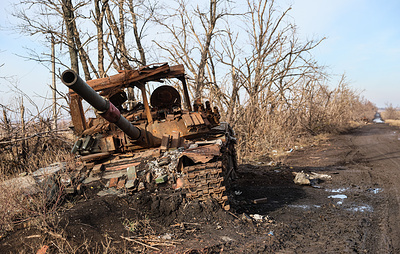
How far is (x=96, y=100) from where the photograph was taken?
4.96 meters

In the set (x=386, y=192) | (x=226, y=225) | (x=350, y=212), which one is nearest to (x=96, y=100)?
(x=226, y=225)

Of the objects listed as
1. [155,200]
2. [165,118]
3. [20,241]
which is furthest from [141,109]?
[20,241]

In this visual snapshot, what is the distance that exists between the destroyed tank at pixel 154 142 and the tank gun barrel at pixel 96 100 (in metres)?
0.02

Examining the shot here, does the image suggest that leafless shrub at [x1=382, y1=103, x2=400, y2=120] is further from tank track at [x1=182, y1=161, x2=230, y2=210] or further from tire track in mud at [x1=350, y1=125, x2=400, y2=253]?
tank track at [x1=182, y1=161, x2=230, y2=210]

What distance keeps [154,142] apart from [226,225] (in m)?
2.55

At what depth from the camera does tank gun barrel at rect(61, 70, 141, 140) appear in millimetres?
4383

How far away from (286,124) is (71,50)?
10.9 metres

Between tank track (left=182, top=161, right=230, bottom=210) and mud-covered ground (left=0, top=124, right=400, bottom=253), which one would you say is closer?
mud-covered ground (left=0, top=124, right=400, bottom=253)

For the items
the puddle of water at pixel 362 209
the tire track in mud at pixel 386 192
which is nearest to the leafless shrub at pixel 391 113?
the tire track in mud at pixel 386 192

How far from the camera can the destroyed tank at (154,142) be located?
218 inches

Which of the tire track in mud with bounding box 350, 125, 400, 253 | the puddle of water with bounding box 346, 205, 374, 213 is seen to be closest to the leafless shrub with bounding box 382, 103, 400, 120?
the tire track in mud with bounding box 350, 125, 400, 253

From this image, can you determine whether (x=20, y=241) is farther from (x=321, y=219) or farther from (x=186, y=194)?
(x=321, y=219)

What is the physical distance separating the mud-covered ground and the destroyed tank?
33 cm

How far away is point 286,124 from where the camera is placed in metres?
17.4
